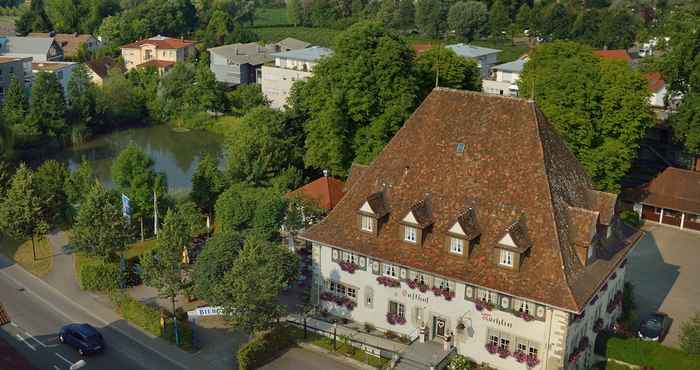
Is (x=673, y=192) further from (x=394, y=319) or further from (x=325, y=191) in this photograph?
(x=394, y=319)

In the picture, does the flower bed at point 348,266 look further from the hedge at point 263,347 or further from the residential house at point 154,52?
the residential house at point 154,52

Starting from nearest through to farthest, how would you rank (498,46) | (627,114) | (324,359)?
(324,359)
(627,114)
(498,46)

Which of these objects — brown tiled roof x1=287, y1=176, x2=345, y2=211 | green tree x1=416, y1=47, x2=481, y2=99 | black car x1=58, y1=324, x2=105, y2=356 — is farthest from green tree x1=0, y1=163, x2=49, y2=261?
green tree x1=416, y1=47, x2=481, y2=99

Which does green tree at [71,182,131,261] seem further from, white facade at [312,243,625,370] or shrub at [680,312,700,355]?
shrub at [680,312,700,355]

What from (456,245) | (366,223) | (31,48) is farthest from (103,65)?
(456,245)

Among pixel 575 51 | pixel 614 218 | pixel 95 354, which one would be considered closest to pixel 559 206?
pixel 614 218

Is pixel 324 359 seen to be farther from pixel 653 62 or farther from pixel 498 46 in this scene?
pixel 498 46
